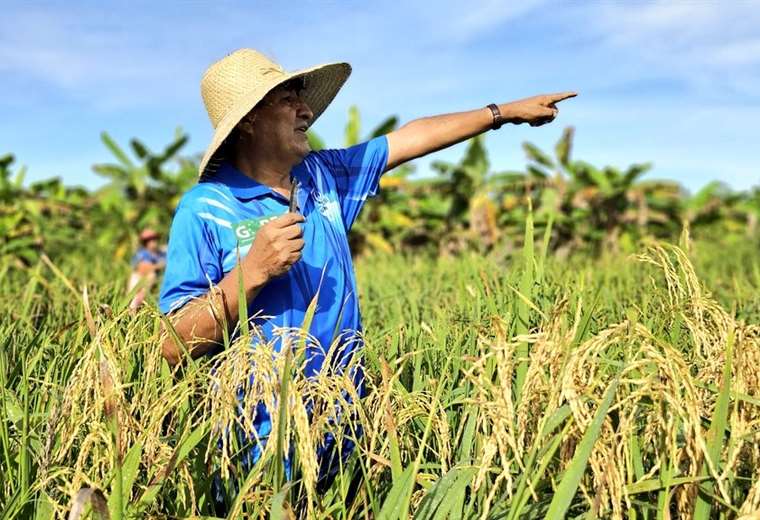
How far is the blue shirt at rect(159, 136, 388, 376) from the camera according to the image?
5.90 feet

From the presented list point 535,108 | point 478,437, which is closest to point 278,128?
point 535,108

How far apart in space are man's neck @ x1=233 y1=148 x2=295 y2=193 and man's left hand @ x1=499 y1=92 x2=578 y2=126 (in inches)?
26.7

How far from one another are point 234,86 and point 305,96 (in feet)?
1.32

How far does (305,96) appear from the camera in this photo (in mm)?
2434

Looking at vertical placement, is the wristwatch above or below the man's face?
below

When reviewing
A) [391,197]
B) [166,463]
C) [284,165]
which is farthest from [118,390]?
[391,197]

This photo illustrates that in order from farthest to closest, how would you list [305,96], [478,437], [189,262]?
[305,96] → [189,262] → [478,437]

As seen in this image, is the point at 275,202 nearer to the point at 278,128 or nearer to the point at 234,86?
the point at 278,128

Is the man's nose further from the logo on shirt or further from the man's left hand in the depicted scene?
the man's left hand

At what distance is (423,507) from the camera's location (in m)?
1.29

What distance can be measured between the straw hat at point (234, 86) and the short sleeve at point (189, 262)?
243 mm

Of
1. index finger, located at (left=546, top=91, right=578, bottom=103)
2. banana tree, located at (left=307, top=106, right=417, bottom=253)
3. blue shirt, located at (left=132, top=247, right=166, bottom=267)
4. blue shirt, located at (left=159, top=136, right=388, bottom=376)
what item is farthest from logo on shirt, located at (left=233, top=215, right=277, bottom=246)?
banana tree, located at (left=307, top=106, right=417, bottom=253)

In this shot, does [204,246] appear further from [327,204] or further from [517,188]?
[517,188]

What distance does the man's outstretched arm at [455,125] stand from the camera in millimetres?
2293
